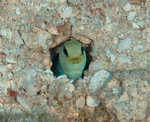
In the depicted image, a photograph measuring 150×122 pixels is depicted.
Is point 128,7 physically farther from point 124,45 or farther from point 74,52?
point 74,52

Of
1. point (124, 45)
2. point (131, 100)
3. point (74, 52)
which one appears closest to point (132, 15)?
point (124, 45)

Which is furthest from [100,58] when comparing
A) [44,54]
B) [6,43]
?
Answer: [6,43]

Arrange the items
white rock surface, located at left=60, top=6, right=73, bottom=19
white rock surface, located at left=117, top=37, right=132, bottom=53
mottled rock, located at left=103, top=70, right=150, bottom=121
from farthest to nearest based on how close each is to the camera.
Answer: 1. white rock surface, located at left=60, top=6, right=73, bottom=19
2. white rock surface, located at left=117, top=37, right=132, bottom=53
3. mottled rock, located at left=103, top=70, right=150, bottom=121

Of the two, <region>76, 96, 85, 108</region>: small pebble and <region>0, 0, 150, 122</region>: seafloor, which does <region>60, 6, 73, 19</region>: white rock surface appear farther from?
<region>76, 96, 85, 108</region>: small pebble

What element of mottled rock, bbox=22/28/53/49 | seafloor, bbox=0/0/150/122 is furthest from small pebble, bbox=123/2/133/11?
mottled rock, bbox=22/28/53/49

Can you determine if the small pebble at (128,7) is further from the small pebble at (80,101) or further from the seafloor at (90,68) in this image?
the small pebble at (80,101)

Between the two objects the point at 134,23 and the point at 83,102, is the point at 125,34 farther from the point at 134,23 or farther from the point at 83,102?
the point at 83,102

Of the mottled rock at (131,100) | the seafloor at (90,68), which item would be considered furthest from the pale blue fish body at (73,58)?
the mottled rock at (131,100)
